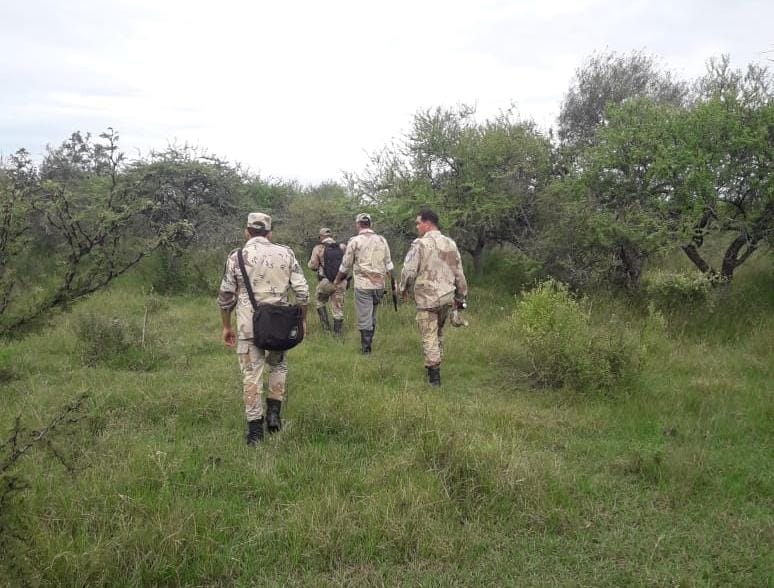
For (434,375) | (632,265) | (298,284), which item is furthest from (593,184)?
(298,284)

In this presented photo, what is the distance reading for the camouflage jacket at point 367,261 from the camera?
736 cm

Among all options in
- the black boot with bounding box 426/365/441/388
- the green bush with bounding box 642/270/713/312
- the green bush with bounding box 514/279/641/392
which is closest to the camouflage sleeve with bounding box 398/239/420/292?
the black boot with bounding box 426/365/441/388

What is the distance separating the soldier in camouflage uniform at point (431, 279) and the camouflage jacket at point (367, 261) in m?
1.42

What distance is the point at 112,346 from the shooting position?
6.64 meters

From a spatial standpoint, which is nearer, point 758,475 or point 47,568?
point 47,568

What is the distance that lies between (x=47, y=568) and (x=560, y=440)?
3.43 m

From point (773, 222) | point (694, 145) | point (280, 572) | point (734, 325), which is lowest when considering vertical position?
point (280, 572)

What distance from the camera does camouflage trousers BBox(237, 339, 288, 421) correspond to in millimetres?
4305

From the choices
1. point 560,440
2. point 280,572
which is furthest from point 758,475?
point 280,572

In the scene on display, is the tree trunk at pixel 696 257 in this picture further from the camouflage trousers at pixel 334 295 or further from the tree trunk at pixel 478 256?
the camouflage trousers at pixel 334 295

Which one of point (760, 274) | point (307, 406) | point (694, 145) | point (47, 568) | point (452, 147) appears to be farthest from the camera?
point (452, 147)

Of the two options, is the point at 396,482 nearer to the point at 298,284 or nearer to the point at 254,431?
the point at 254,431

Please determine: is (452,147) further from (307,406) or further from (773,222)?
(307,406)

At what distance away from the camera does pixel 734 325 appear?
733cm
